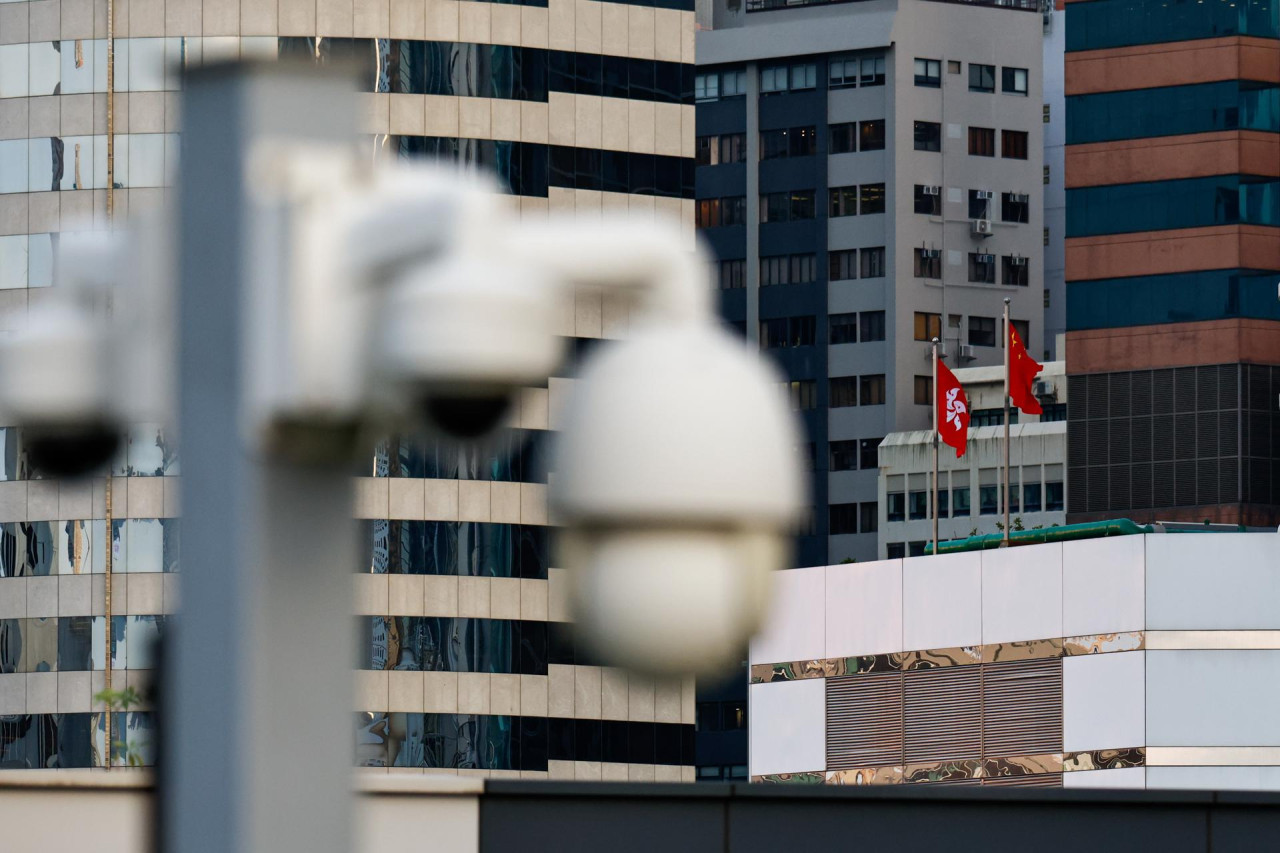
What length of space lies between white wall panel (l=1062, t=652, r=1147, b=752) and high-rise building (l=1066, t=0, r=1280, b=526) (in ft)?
79.6

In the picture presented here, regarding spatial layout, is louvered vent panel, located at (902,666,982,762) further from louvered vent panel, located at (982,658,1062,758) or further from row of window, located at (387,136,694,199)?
row of window, located at (387,136,694,199)

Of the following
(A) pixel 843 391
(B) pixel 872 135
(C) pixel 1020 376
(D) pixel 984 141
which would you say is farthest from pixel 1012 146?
(C) pixel 1020 376

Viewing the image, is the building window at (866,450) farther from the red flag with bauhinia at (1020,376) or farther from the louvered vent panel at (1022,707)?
the louvered vent panel at (1022,707)

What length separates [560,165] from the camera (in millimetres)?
90500

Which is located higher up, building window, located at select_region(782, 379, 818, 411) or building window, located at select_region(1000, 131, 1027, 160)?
building window, located at select_region(1000, 131, 1027, 160)

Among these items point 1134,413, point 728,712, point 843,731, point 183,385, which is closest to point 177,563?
point 183,385

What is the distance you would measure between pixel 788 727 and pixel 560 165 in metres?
20.0

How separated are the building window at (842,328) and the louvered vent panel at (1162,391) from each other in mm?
34724

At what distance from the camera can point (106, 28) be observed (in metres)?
86.9

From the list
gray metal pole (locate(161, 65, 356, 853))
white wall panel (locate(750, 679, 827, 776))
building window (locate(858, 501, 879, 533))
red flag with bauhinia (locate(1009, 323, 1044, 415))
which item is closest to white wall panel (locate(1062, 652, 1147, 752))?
white wall panel (locate(750, 679, 827, 776))

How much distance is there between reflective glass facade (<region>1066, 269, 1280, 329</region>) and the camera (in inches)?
4077

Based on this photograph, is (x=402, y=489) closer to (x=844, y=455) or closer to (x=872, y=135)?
(x=844, y=455)

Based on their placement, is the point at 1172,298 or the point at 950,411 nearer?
the point at 950,411

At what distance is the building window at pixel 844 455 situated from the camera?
451ft
